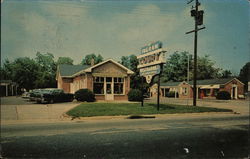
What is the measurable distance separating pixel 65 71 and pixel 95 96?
10.3 metres

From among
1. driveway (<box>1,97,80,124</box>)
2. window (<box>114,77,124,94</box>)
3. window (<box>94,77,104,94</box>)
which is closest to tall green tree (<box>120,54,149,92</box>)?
window (<box>114,77,124,94</box>)

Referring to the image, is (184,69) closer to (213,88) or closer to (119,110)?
(213,88)

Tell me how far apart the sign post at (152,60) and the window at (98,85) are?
8551 millimetres

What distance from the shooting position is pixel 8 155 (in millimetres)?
4840

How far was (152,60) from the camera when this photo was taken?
1520 centimetres

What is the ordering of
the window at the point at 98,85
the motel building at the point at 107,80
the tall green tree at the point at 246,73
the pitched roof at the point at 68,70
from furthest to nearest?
the pitched roof at the point at 68,70, the window at the point at 98,85, the motel building at the point at 107,80, the tall green tree at the point at 246,73

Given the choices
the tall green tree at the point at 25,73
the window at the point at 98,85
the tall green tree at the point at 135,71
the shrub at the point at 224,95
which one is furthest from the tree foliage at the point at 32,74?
the shrub at the point at 224,95

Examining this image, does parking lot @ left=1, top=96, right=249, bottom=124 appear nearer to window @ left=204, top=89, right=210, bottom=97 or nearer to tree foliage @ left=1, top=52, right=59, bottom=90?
tree foliage @ left=1, top=52, right=59, bottom=90

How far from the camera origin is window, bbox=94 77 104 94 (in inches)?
950

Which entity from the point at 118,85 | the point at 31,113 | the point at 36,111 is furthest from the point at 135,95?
the point at 31,113

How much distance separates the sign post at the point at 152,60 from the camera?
1415cm

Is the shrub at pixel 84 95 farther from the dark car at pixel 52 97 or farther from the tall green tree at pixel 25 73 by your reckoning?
the tall green tree at pixel 25 73

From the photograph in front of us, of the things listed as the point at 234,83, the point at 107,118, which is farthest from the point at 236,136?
the point at 234,83

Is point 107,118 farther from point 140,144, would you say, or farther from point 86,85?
point 86,85
